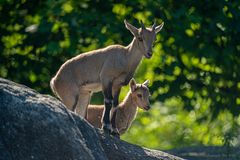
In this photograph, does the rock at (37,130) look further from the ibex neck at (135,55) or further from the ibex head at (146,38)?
the ibex neck at (135,55)

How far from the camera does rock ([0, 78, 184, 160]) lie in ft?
30.7

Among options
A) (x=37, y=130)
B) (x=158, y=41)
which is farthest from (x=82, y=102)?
(x=158, y=41)

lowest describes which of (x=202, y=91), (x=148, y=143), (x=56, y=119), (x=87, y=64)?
(x=148, y=143)

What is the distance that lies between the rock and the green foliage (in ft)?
30.9

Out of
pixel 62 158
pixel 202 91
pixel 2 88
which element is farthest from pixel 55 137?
pixel 202 91

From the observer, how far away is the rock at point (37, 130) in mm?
9359

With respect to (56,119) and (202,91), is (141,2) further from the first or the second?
(56,119)

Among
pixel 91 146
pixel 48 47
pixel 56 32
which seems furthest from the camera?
pixel 56 32

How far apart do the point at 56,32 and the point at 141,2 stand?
218 cm

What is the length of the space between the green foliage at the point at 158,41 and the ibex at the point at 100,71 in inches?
210

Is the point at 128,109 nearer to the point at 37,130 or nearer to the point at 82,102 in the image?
the point at 82,102

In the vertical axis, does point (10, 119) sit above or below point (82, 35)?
above

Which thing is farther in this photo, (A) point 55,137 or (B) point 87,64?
(B) point 87,64

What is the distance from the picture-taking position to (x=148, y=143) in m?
32.5
